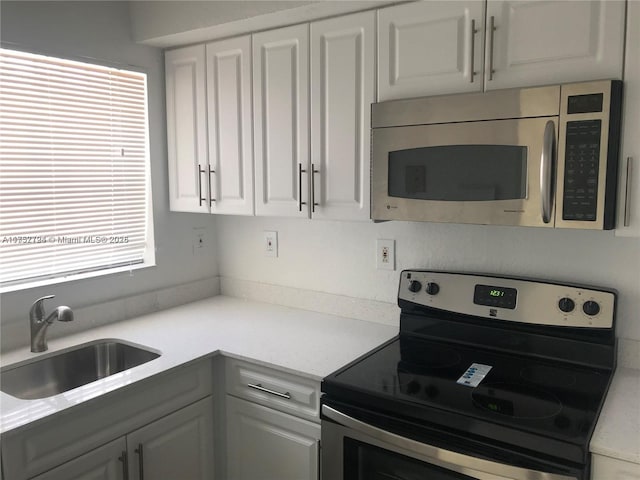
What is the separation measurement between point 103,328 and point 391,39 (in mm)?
1646

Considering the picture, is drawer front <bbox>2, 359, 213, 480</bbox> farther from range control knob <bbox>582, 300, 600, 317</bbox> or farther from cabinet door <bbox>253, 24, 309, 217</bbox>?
range control knob <bbox>582, 300, 600, 317</bbox>

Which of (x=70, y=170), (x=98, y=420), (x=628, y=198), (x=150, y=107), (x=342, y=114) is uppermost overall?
(x=150, y=107)

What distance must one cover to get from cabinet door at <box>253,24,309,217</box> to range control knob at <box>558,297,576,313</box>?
0.96 meters

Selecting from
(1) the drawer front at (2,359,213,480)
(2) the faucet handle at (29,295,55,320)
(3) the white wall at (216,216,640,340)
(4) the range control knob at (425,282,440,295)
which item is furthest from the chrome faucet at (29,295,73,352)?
(4) the range control knob at (425,282,440,295)

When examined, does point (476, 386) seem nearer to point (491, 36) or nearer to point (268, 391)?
point (268, 391)

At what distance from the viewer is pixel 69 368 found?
81.1 inches

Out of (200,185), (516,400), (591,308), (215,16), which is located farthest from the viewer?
(200,185)

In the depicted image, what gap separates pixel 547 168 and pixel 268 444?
133 centimetres

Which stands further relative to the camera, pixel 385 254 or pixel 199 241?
pixel 199 241

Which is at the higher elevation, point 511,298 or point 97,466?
point 511,298

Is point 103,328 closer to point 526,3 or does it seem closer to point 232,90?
point 232,90

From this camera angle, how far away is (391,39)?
1795mm

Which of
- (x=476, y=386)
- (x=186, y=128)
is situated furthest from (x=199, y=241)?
(x=476, y=386)

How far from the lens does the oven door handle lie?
1.28 metres
